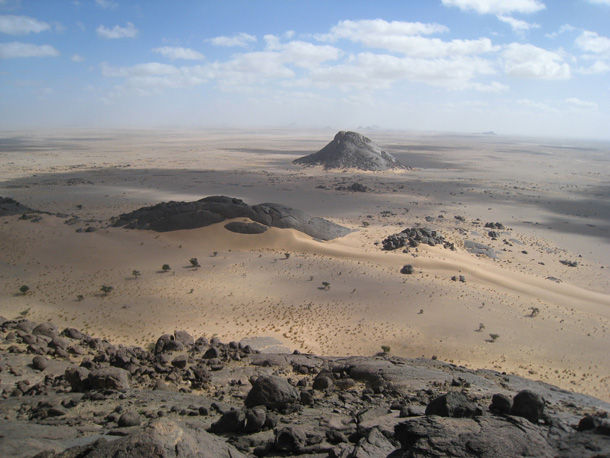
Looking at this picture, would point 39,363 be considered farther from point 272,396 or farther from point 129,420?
point 272,396

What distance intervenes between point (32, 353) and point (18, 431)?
5.40 metres

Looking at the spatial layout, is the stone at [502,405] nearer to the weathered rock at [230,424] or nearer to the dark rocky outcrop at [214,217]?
the weathered rock at [230,424]

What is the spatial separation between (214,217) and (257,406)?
19369 millimetres

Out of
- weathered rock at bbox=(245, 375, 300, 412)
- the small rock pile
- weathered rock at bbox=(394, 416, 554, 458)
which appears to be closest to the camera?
weathered rock at bbox=(394, 416, 554, 458)

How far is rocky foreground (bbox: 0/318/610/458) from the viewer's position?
584cm

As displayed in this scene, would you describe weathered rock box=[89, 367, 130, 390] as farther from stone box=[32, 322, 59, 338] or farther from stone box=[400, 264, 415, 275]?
stone box=[400, 264, 415, 275]

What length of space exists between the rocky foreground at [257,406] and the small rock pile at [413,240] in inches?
549

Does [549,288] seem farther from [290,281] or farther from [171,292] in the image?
[171,292]

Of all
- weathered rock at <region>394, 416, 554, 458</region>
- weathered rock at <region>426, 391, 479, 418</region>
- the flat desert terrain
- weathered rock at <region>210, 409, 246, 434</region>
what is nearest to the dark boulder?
the flat desert terrain

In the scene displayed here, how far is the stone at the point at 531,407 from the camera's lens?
6883mm

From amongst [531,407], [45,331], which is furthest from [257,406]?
[45,331]

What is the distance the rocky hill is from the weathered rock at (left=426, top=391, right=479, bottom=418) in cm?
6546

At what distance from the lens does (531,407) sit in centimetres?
693

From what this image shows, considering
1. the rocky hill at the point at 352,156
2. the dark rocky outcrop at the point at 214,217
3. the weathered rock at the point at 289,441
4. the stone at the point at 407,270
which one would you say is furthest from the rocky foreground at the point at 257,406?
the rocky hill at the point at 352,156
